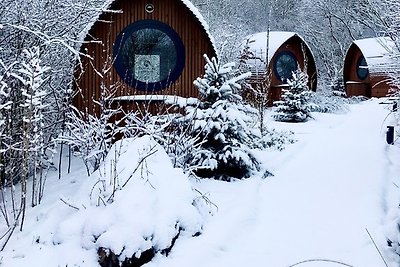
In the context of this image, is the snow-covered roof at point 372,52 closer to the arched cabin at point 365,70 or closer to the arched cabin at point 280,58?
the arched cabin at point 365,70

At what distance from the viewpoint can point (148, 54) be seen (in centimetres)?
880

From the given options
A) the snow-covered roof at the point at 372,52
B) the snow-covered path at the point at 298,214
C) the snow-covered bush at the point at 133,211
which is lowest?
the snow-covered path at the point at 298,214

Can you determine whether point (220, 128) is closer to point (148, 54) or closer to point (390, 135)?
point (148, 54)

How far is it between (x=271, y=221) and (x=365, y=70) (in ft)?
70.7

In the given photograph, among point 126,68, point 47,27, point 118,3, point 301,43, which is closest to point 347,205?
point 47,27

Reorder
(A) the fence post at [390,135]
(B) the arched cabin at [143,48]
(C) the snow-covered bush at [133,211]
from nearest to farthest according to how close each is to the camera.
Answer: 1. (C) the snow-covered bush at [133,211]
2. (B) the arched cabin at [143,48]
3. (A) the fence post at [390,135]

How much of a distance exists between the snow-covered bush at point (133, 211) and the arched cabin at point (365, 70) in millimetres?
18106

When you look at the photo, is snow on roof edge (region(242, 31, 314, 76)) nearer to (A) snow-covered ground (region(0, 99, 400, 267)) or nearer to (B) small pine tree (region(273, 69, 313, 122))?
(B) small pine tree (region(273, 69, 313, 122))

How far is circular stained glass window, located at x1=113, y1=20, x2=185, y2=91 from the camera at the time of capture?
8.74 meters

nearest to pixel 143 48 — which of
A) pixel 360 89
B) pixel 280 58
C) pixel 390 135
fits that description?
pixel 390 135

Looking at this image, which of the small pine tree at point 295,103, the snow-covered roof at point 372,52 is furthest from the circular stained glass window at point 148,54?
the snow-covered roof at point 372,52

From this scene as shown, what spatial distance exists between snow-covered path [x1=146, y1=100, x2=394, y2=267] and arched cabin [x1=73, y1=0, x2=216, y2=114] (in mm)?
2627

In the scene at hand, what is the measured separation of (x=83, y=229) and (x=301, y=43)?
1678 centimetres

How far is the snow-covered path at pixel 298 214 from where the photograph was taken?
169 inches
